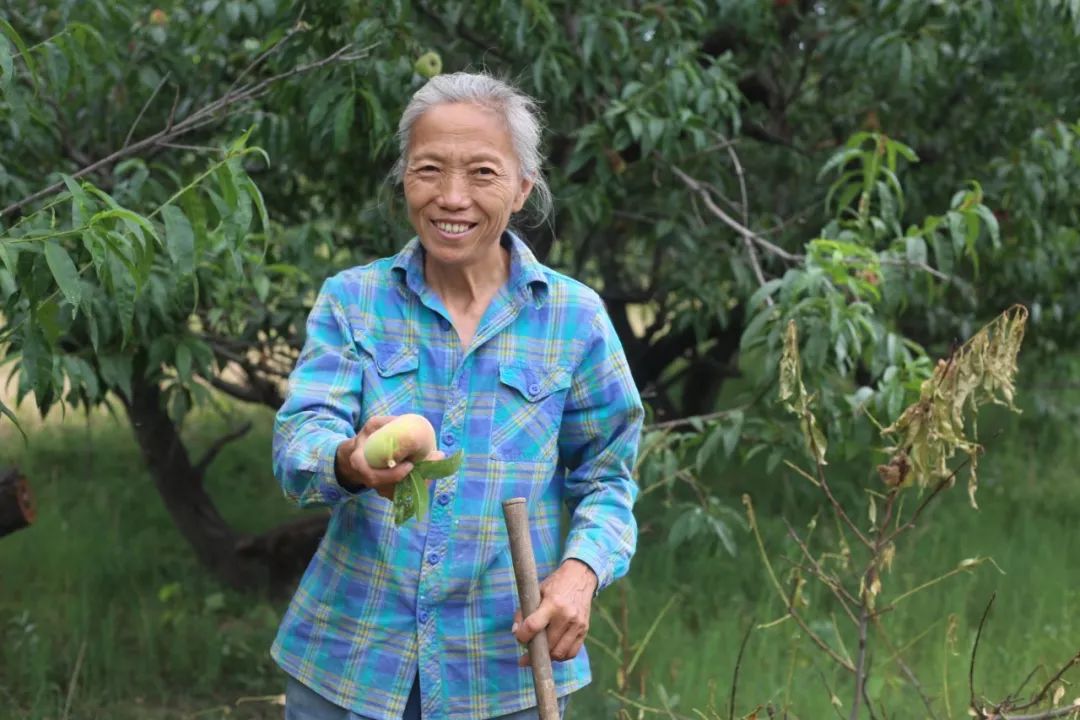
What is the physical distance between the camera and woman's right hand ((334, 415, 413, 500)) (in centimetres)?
157

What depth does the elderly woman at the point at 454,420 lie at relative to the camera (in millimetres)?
1825

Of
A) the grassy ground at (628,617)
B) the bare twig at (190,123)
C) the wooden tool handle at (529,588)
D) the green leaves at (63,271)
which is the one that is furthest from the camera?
the grassy ground at (628,617)

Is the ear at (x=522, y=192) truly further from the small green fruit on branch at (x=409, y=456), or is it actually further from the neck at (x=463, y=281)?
the small green fruit on branch at (x=409, y=456)

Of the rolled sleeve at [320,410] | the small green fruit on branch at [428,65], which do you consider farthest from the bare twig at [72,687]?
the rolled sleeve at [320,410]

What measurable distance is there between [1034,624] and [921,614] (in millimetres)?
310

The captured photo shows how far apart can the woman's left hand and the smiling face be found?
0.42 metres

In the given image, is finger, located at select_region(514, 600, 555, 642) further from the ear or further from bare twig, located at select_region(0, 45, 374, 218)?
bare twig, located at select_region(0, 45, 374, 218)

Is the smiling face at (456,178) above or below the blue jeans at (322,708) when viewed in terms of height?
above

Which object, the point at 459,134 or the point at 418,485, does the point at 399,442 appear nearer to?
the point at 418,485

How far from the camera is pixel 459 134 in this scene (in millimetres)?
1836

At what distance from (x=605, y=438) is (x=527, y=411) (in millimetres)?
123

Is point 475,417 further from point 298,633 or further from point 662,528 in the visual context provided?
point 662,528


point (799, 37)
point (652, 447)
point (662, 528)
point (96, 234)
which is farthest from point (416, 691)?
point (799, 37)

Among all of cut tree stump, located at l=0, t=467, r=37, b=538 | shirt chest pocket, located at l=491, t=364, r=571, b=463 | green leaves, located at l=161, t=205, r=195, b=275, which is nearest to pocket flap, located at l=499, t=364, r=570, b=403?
shirt chest pocket, located at l=491, t=364, r=571, b=463
